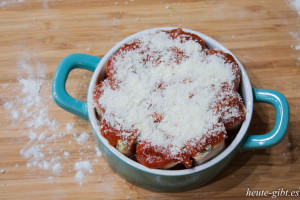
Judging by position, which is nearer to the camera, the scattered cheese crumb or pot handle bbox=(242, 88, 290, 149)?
pot handle bbox=(242, 88, 290, 149)

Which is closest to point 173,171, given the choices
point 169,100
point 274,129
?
point 169,100

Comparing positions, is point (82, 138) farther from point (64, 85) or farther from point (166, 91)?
point (166, 91)

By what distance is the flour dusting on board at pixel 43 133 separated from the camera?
112 centimetres

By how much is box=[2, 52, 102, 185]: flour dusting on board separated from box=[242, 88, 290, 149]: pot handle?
476 mm

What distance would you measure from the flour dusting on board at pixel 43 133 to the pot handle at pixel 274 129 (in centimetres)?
48

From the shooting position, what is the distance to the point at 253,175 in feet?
3.59

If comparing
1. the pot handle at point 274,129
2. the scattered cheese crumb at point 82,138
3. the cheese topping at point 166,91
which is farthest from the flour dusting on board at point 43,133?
the pot handle at point 274,129

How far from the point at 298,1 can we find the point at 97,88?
3.07 ft

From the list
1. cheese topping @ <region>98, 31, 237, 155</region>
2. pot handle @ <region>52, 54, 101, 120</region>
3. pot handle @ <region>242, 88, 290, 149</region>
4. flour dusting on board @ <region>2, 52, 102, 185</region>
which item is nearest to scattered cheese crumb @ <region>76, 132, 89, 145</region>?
flour dusting on board @ <region>2, 52, 102, 185</region>

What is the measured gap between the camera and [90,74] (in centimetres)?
128

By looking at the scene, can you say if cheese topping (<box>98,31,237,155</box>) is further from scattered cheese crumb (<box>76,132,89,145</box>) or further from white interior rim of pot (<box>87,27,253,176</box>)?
scattered cheese crumb (<box>76,132,89,145</box>)

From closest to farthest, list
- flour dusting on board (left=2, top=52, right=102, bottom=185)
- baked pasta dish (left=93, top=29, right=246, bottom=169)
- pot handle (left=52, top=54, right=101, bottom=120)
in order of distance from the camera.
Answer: baked pasta dish (left=93, top=29, right=246, bottom=169) → pot handle (left=52, top=54, right=101, bottom=120) → flour dusting on board (left=2, top=52, right=102, bottom=185)

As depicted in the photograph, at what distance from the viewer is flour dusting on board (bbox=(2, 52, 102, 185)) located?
1119 millimetres

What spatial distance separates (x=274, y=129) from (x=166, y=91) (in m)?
0.32
